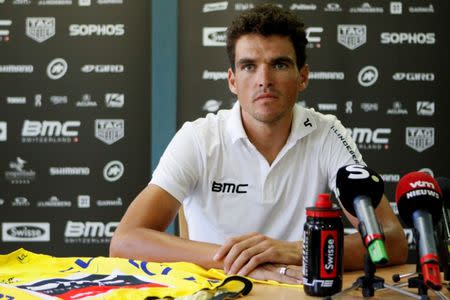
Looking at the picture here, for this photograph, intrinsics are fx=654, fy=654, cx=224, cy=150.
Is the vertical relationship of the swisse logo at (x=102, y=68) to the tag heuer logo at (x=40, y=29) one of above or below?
below

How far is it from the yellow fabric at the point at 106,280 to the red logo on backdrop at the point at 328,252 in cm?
15

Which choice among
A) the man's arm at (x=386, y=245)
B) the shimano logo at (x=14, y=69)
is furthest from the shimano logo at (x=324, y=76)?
the man's arm at (x=386, y=245)

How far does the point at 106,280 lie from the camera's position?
1.38 meters

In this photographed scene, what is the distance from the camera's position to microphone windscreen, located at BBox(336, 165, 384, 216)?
1.17 meters

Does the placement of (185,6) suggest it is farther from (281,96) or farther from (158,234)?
(158,234)

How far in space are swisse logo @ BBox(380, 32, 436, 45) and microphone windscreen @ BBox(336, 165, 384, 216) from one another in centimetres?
278

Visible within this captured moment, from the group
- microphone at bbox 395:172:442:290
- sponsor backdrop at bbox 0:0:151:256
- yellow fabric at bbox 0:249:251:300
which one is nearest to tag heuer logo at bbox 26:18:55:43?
sponsor backdrop at bbox 0:0:151:256

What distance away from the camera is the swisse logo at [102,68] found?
12.6ft

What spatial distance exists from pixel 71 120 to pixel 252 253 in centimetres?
253

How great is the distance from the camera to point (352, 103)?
3830 mm

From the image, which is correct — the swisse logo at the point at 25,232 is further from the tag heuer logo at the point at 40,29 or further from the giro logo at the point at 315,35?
the giro logo at the point at 315,35

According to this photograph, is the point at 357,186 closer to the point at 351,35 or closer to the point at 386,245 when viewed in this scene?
the point at 386,245

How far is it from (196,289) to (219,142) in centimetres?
83

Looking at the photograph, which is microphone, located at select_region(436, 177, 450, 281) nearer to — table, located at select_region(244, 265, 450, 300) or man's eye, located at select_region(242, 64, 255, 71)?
table, located at select_region(244, 265, 450, 300)
